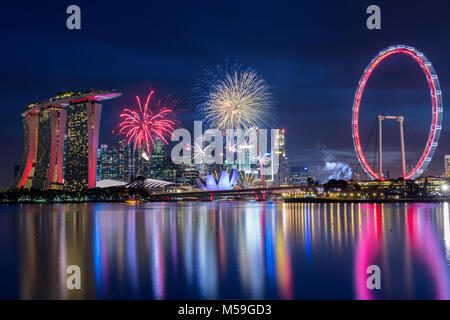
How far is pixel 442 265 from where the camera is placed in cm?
1984

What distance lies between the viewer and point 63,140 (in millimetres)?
163625

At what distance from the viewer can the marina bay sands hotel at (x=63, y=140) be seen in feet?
509

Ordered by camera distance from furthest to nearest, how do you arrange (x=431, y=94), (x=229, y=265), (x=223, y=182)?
(x=223, y=182) < (x=431, y=94) < (x=229, y=265)

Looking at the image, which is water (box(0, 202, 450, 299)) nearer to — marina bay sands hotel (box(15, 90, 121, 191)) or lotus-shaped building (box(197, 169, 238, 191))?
lotus-shaped building (box(197, 169, 238, 191))

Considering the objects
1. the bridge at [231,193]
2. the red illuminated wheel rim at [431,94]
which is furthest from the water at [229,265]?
the bridge at [231,193]

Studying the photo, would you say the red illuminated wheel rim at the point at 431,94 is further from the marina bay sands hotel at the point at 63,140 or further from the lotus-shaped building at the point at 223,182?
the marina bay sands hotel at the point at 63,140

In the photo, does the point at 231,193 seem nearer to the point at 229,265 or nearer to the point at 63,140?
the point at 63,140

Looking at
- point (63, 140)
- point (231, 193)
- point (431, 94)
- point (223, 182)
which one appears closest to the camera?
point (431, 94)

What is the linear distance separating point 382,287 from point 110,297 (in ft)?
27.1

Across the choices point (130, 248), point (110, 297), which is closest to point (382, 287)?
point (110, 297)

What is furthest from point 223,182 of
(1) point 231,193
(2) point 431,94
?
(2) point 431,94

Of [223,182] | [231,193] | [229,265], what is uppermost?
[223,182]

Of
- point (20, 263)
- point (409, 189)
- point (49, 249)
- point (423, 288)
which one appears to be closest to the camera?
point (423, 288)
